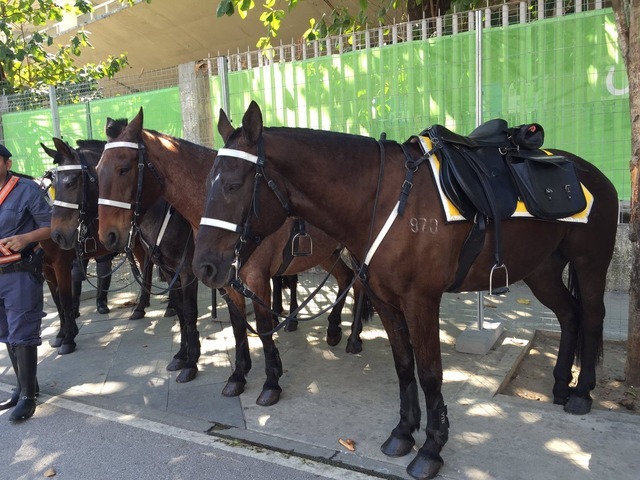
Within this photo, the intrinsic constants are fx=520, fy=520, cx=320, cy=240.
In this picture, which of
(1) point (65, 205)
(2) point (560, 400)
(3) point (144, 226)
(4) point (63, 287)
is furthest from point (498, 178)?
(4) point (63, 287)

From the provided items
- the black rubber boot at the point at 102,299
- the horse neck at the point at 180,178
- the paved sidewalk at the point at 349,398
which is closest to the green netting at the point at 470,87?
the paved sidewalk at the point at 349,398

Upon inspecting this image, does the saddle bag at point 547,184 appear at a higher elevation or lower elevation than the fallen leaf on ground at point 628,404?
higher

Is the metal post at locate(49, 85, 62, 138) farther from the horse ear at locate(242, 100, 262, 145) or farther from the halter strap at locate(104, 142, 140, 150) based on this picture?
the horse ear at locate(242, 100, 262, 145)

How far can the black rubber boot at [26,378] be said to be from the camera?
4.25 metres

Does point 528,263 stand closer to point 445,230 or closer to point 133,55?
point 445,230

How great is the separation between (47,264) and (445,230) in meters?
4.90

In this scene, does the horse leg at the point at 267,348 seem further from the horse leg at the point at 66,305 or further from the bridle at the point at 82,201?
the horse leg at the point at 66,305

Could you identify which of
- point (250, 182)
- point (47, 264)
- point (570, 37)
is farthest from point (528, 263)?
point (47, 264)

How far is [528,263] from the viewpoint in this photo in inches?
140

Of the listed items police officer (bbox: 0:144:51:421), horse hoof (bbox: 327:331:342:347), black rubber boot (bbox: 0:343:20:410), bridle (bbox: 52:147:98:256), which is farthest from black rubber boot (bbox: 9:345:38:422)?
horse hoof (bbox: 327:331:342:347)

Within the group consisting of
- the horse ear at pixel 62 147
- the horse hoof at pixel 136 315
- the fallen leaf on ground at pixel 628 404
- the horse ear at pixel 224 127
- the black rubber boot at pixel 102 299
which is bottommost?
the fallen leaf on ground at pixel 628 404

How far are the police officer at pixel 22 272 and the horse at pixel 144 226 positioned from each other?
0.33 metres

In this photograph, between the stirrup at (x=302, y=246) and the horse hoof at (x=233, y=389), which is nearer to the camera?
the stirrup at (x=302, y=246)

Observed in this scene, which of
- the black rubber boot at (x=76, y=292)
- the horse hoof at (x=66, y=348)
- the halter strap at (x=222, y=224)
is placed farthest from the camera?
the black rubber boot at (x=76, y=292)
